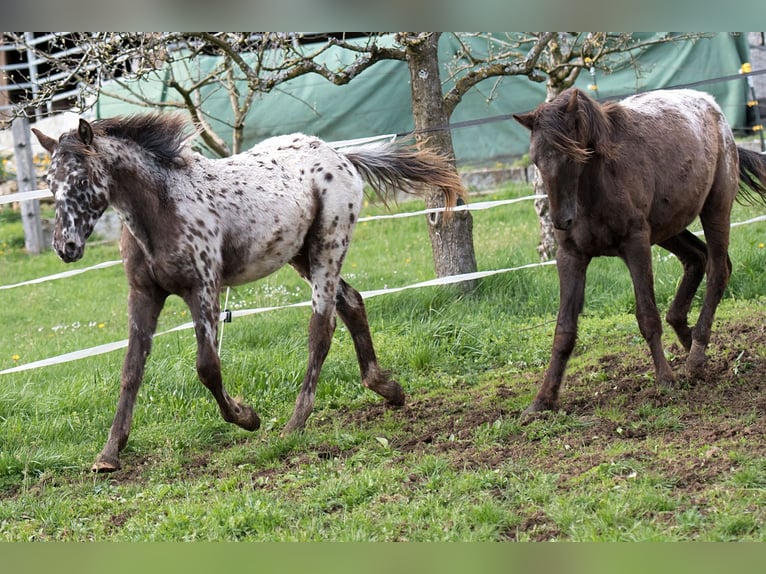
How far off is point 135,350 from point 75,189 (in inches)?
43.9

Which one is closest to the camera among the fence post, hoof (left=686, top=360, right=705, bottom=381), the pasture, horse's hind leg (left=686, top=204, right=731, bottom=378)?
the pasture

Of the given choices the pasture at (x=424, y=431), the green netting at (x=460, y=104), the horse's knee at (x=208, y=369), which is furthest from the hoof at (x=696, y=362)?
the green netting at (x=460, y=104)

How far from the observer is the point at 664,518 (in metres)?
Answer: 3.92

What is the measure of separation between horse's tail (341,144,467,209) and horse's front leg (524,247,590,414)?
1.13 meters

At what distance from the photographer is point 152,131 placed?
5.60m

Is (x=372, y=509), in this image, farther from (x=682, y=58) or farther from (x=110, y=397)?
(x=682, y=58)

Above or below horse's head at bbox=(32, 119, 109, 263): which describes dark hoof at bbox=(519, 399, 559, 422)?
below

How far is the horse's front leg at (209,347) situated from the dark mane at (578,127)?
2219 mm

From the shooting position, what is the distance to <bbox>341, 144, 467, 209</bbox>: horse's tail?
659 cm

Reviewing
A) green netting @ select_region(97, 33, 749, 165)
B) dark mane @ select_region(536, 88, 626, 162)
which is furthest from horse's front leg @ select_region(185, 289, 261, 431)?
green netting @ select_region(97, 33, 749, 165)

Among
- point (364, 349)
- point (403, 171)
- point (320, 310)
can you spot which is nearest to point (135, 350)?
point (320, 310)

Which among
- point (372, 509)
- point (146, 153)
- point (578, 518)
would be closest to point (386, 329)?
point (146, 153)

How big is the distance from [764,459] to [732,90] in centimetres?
1020

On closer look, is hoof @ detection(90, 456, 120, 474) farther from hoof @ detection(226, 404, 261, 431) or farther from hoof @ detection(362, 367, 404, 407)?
hoof @ detection(362, 367, 404, 407)
